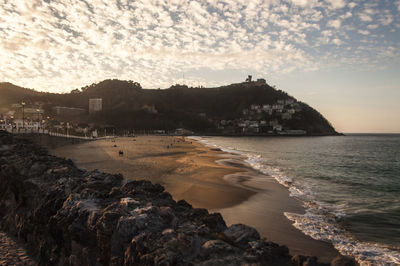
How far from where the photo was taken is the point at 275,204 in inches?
436

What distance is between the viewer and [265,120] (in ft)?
595

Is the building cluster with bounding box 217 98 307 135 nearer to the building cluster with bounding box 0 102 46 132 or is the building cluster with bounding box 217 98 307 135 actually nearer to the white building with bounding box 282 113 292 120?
the white building with bounding box 282 113 292 120

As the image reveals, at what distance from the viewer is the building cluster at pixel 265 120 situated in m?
167

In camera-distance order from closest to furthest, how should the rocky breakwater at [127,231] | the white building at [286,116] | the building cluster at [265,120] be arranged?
the rocky breakwater at [127,231] → the building cluster at [265,120] → the white building at [286,116]

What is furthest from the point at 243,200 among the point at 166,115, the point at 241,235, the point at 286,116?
the point at 286,116

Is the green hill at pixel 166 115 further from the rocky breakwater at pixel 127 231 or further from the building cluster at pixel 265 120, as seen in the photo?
the rocky breakwater at pixel 127 231

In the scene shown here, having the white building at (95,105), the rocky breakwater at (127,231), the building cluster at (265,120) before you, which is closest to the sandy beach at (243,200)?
the rocky breakwater at (127,231)

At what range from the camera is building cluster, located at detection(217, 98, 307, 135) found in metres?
167

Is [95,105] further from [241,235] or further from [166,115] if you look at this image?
[241,235]

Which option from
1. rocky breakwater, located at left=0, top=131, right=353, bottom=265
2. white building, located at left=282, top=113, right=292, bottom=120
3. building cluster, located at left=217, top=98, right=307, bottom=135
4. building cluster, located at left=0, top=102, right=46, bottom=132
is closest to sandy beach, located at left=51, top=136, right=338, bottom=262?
rocky breakwater, located at left=0, top=131, right=353, bottom=265

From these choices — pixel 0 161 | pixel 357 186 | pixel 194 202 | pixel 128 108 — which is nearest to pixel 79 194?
pixel 194 202

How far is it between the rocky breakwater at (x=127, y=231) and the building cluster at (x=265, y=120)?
160m

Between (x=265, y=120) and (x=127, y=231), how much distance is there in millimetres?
185237

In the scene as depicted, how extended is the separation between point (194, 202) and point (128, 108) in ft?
544
